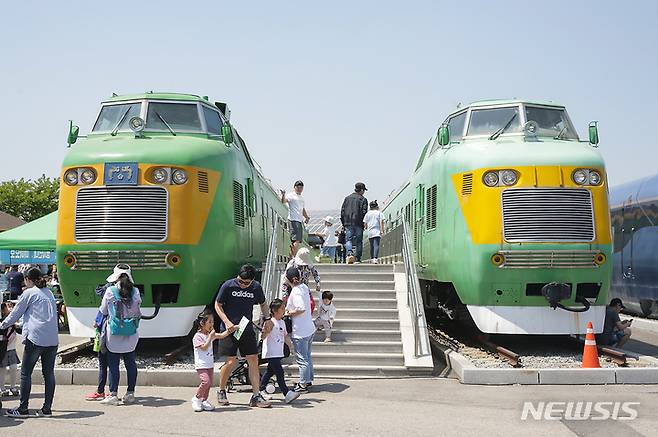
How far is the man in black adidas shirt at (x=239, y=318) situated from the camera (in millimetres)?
9164

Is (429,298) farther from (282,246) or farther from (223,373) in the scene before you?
(223,373)

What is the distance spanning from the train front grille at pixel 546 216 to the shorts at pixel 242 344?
15.3 ft

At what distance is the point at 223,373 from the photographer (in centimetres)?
916

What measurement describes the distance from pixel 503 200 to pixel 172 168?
5204 millimetres

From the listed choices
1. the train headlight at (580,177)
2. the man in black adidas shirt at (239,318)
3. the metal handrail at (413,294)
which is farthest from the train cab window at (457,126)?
the man in black adidas shirt at (239,318)

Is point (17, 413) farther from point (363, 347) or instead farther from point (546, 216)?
point (546, 216)

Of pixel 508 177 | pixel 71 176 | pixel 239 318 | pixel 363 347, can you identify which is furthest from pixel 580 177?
pixel 71 176

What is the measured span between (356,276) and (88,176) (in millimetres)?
5604

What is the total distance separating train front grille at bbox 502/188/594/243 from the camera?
38.6 ft

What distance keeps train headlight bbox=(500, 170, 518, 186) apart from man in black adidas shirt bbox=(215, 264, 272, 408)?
4.62 m

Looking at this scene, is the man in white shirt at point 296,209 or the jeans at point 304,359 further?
the man in white shirt at point 296,209

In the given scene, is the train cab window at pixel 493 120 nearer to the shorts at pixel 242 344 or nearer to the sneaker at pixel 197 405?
the shorts at pixel 242 344

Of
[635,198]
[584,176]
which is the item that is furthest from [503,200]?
[635,198]

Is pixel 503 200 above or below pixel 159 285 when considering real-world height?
above
